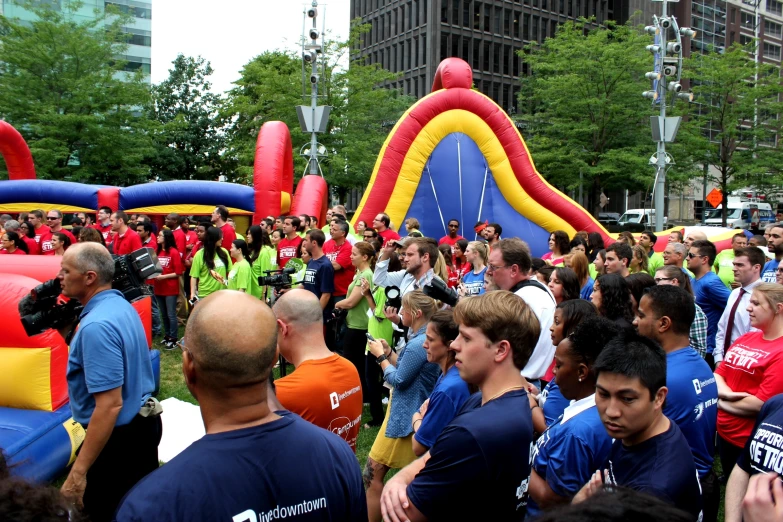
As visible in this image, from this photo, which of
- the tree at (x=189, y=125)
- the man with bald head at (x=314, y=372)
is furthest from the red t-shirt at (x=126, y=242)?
the tree at (x=189, y=125)

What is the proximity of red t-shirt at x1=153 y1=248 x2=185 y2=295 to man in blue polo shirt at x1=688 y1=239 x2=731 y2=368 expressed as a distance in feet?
22.4

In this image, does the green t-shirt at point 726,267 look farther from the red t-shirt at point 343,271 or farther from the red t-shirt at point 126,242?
the red t-shirt at point 126,242

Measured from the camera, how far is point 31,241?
10117 millimetres

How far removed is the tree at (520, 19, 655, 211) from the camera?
95.6ft

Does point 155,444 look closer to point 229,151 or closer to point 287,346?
point 287,346

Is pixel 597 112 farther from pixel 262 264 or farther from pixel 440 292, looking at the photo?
pixel 440 292

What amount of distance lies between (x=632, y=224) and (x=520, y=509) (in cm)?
3234

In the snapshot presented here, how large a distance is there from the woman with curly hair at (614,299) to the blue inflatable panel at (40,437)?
12.7 ft

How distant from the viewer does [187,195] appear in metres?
16.7

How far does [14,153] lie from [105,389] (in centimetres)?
1914

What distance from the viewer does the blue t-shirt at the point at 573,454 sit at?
8.52 ft

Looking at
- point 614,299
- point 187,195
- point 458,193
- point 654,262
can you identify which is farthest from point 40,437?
point 187,195

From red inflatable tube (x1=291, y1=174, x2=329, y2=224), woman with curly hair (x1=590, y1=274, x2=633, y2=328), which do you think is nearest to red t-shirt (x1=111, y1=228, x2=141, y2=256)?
red inflatable tube (x1=291, y1=174, x2=329, y2=224)

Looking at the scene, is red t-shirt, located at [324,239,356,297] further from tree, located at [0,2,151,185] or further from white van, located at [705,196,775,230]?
white van, located at [705,196,775,230]
